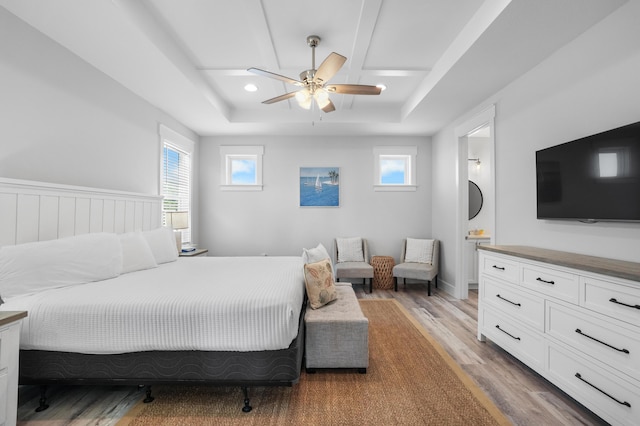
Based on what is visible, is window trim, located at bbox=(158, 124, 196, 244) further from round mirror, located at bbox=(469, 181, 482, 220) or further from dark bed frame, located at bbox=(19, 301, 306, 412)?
round mirror, located at bbox=(469, 181, 482, 220)

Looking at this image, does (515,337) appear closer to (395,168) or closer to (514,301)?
(514,301)

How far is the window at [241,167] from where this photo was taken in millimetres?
5156

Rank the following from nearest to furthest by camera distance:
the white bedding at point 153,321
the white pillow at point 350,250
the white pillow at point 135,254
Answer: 1. the white bedding at point 153,321
2. the white pillow at point 135,254
3. the white pillow at point 350,250

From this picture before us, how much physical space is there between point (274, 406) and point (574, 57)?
3.37 meters

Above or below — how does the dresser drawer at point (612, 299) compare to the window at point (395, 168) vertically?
below

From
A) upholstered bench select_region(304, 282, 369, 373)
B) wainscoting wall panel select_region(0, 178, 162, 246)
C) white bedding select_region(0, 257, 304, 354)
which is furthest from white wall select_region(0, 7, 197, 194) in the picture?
upholstered bench select_region(304, 282, 369, 373)

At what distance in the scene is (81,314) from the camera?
1.71m

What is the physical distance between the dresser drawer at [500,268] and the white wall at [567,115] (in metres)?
0.44

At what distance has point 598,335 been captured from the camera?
5.41 feet

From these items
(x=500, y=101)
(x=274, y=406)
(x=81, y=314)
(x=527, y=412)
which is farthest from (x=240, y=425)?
(x=500, y=101)

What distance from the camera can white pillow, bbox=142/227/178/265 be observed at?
3068 millimetres

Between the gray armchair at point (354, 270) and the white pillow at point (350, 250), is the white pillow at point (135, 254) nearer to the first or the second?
the gray armchair at point (354, 270)

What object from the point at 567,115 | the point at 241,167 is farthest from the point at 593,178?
the point at 241,167

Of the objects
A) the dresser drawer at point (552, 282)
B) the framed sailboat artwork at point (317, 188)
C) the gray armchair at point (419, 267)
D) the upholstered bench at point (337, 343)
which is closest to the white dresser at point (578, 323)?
the dresser drawer at point (552, 282)
